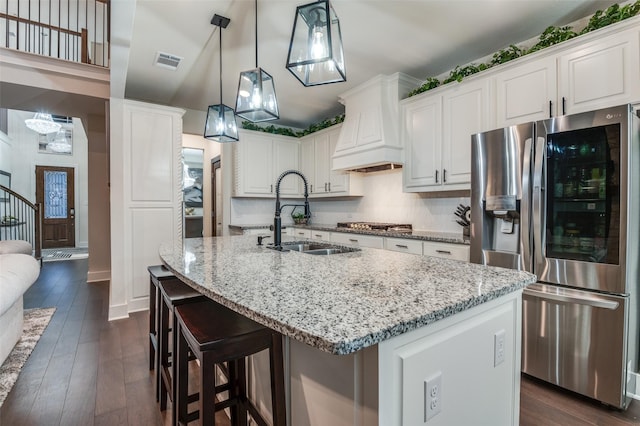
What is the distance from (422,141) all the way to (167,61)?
9.09 ft

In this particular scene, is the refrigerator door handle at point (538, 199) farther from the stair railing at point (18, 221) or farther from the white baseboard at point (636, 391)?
the stair railing at point (18, 221)

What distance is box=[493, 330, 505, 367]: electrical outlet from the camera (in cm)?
116

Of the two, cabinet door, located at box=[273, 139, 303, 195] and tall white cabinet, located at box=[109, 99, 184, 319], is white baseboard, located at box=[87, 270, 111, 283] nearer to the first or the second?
tall white cabinet, located at box=[109, 99, 184, 319]

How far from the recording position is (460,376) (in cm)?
100

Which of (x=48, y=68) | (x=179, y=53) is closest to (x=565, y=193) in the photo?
(x=179, y=53)

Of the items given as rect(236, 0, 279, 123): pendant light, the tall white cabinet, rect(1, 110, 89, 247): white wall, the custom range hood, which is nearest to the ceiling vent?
the tall white cabinet

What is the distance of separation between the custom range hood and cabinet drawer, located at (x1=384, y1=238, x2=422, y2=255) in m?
0.88

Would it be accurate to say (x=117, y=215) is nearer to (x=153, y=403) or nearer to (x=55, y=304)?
(x=55, y=304)

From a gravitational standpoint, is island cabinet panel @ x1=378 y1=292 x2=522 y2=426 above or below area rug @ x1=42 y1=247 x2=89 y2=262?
above

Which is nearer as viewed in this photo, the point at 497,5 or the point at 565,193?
the point at 565,193

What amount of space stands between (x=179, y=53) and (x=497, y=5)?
2772 millimetres

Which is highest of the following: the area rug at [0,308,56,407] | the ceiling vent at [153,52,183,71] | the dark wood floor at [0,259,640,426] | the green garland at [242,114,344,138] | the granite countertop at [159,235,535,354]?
the ceiling vent at [153,52,183,71]

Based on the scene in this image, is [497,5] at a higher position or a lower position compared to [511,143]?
higher

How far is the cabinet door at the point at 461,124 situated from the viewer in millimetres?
2836
